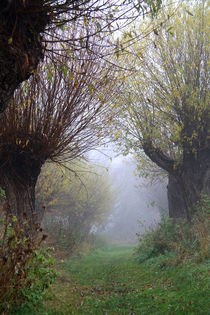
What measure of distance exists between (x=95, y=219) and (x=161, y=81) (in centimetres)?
2280

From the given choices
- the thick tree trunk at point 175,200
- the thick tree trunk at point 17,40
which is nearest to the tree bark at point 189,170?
the thick tree trunk at point 175,200

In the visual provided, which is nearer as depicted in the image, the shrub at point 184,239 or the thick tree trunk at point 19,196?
the thick tree trunk at point 19,196

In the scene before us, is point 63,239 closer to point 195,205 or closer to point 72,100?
point 195,205

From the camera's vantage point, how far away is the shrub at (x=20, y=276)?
127 inches

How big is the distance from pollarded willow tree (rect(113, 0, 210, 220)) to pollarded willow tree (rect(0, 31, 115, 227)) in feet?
6.88

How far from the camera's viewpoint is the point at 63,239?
46.0 ft

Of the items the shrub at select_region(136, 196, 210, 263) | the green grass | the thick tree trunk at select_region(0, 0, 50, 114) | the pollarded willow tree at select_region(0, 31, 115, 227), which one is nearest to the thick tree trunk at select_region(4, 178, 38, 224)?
the pollarded willow tree at select_region(0, 31, 115, 227)

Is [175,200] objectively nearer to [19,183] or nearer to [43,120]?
[19,183]

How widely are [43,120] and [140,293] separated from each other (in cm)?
493

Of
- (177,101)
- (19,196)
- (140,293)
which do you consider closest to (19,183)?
(19,196)

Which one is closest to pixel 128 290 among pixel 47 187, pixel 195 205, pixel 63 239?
pixel 195 205

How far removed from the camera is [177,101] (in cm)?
975

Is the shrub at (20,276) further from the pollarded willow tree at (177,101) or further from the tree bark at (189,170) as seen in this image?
the tree bark at (189,170)

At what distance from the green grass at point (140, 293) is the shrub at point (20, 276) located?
512 mm
